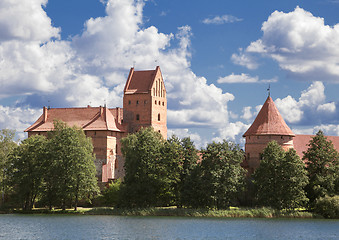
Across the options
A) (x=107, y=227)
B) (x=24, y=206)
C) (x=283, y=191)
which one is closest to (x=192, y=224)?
(x=107, y=227)

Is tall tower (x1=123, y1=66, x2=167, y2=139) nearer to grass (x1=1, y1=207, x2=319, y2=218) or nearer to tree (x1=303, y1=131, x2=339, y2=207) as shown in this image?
grass (x1=1, y1=207, x2=319, y2=218)

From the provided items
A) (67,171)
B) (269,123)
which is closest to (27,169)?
(67,171)

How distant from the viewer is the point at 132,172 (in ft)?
170

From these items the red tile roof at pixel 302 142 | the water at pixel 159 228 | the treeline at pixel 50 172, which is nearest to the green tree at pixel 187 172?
the water at pixel 159 228

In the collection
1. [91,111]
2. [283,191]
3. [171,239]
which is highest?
[91,111]

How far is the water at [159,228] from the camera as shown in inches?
1448

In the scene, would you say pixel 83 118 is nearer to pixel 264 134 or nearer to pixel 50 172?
pixel 50 172

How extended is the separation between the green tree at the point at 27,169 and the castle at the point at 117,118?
53.8 feet

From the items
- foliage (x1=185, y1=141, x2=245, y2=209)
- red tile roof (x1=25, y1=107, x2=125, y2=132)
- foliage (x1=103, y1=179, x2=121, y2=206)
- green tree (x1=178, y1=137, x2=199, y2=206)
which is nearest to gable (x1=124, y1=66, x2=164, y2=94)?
red tile roof (x1=25, y1=107, x2=125, y2=132)

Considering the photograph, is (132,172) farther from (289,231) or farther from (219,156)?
(289,231)

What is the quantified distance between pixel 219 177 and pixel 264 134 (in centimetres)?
1475

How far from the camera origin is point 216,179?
48875mm

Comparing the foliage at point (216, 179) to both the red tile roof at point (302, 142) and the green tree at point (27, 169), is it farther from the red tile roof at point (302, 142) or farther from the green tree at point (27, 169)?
the red tile roof at point (302, 142)

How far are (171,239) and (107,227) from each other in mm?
7004
